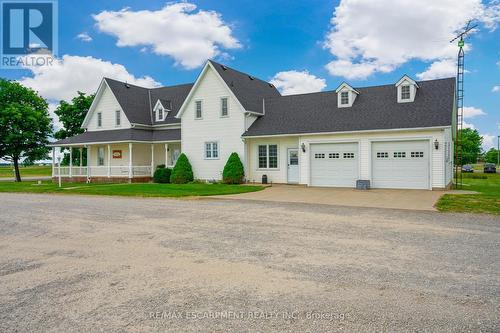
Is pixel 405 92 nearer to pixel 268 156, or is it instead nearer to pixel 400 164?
pixel 400 164

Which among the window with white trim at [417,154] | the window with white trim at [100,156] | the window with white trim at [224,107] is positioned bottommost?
the window with white trim at [417,154]

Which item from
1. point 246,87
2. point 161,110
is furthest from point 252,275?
point 161,110

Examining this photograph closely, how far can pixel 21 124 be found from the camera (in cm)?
3388

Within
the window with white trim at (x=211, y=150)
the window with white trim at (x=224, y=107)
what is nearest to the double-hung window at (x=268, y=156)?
the window with white trim at (x=211, y=150)

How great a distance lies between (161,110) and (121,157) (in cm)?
520

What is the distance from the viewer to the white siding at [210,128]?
2469 cm

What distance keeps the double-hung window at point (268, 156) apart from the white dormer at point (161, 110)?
1040 centimetres

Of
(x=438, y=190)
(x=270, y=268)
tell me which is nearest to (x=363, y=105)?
(x=438, y=190)

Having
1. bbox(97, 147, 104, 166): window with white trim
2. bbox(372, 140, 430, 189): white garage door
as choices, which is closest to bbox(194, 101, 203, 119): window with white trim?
bbox(97, 147, 104, 166): window with white trim

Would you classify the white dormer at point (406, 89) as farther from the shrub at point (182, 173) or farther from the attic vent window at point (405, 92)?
the shrub at point (182, 173)

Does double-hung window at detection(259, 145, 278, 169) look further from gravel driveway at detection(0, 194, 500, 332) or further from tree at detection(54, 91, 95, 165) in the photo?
tree at detection(54, 91, 95, 165)

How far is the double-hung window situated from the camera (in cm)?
2391

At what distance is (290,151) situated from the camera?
23.3 meters

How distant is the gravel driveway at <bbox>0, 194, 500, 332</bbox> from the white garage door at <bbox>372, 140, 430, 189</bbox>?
32.1 ft
